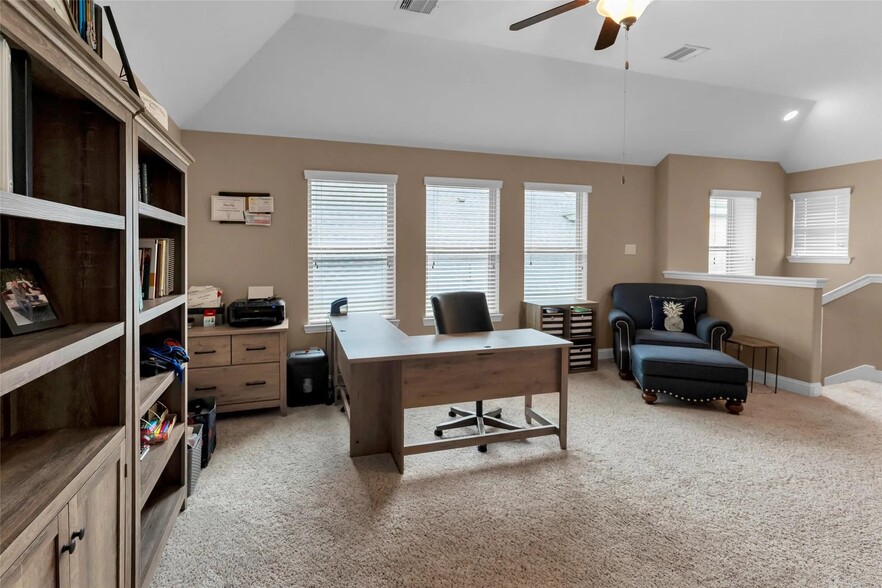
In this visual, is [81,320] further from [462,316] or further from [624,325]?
[624,325]

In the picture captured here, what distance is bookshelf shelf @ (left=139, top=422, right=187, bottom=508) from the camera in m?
1.73

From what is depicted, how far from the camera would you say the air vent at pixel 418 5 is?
9.79 ft

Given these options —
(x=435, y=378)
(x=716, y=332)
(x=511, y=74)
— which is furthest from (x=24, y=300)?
(x=716, y=332)

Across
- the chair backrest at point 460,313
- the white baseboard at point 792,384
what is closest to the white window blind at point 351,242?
the chair backrest at point 460,313

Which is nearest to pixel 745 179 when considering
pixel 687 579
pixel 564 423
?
pixel 564 423

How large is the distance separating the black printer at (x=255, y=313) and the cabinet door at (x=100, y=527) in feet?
7.70

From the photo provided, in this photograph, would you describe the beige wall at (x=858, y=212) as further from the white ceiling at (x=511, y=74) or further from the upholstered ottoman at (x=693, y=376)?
the upholstered ottoman at (x=693, y=376)

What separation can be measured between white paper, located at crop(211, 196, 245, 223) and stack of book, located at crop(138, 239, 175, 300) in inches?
78.0

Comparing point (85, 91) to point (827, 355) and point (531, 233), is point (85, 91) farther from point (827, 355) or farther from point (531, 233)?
point (827, 355)

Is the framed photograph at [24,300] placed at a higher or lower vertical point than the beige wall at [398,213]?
lower

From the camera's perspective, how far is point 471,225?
485 cm

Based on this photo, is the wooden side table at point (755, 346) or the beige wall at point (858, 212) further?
the beige wall at point (858, 212)

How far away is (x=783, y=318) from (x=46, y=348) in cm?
542

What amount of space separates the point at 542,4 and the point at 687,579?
340 cm
